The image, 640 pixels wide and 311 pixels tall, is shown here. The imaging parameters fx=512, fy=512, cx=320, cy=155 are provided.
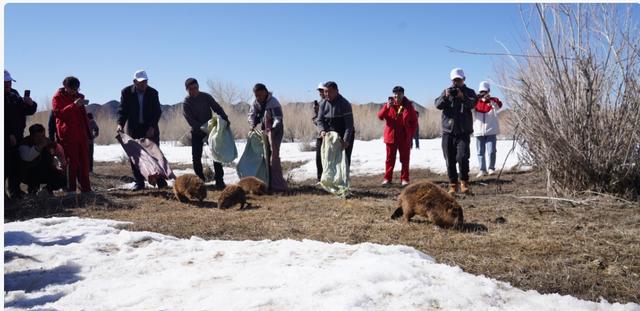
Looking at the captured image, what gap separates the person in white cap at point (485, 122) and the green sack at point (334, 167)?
12.7ft

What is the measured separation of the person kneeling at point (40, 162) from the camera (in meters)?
7.48

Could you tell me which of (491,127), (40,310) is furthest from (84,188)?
(491,127)

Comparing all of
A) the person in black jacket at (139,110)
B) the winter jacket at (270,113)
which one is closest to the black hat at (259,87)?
the winter jacket at (270,113)

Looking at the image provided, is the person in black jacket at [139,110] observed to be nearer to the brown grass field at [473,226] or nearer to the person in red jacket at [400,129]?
the brown grass field at [473,226]

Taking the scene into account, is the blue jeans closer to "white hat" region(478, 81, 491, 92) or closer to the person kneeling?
"white hat" region(478, 81, 491, 92)

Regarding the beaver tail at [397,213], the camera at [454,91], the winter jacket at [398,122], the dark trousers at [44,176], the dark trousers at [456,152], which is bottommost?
the beaver tail at [397,213]

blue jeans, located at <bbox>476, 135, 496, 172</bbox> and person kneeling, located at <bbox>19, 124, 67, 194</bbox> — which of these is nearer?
person kneeling, located at <bbox>19, 124, 67, 194</bbox>

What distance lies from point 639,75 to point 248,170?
215 inches

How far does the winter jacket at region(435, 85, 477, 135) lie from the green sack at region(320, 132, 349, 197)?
1.59 meters

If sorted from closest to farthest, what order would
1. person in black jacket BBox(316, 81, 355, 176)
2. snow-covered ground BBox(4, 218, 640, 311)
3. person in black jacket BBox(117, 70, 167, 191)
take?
snow-covered ground BBox(4, 218, 640, 311) < person in black jacket BBox(316, 81, 355, 176) < person in black jacket BBox(117, 70, 167, 191)

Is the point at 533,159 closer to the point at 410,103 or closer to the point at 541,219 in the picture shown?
the point at 541,219

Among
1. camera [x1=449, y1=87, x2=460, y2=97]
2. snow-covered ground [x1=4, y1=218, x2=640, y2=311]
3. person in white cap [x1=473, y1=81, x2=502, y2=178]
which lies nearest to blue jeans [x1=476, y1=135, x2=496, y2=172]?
person in white cap [x1=473, y1=81, x2=502, y2=178]

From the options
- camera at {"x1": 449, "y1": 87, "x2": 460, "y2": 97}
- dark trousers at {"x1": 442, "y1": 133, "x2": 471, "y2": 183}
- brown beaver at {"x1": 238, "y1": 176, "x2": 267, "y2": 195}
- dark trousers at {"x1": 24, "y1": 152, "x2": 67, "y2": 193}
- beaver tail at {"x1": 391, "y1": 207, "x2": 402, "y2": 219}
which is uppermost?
camera at {"x1": 449, "y1": 87, "x2": 460, "y2": 97}

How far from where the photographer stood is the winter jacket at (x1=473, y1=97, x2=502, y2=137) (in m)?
10.3
